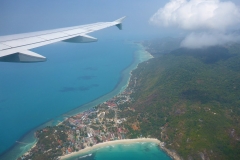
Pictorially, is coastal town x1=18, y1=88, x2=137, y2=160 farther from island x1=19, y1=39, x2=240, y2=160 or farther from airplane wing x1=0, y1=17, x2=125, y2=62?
airplane wing x1=0, y1=17, x2=125, y2=62

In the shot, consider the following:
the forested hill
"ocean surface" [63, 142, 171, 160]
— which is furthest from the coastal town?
the forested hill

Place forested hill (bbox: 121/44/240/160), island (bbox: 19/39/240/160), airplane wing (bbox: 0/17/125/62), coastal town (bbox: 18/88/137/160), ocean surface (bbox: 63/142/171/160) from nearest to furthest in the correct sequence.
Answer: airplane wing (bbox: 0/17/125/62), forested hill (bbox: 121/44/240/160), island (bbox: 19/39/240/160), ocean surface (bbox: 63/142/171/160), coastal town (bbox: 18/88/137/160)

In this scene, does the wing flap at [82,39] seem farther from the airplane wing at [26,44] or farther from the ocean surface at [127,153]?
the ocean surface at [127,153]

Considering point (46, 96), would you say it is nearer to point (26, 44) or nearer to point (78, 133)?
point (78, 133)

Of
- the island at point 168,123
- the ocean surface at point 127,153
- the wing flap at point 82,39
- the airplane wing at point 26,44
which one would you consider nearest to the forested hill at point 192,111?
the island at point 168,123

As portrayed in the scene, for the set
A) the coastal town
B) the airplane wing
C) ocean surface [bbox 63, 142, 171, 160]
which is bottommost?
ocean surface [bbox 63, 142, 171, 160]

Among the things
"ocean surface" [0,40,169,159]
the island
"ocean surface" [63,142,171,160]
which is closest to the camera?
the island

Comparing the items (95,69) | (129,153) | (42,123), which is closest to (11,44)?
(129,153)

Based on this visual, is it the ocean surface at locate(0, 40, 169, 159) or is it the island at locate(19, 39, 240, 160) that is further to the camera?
the ocean surface at locate(0, 40, 169, 159)
